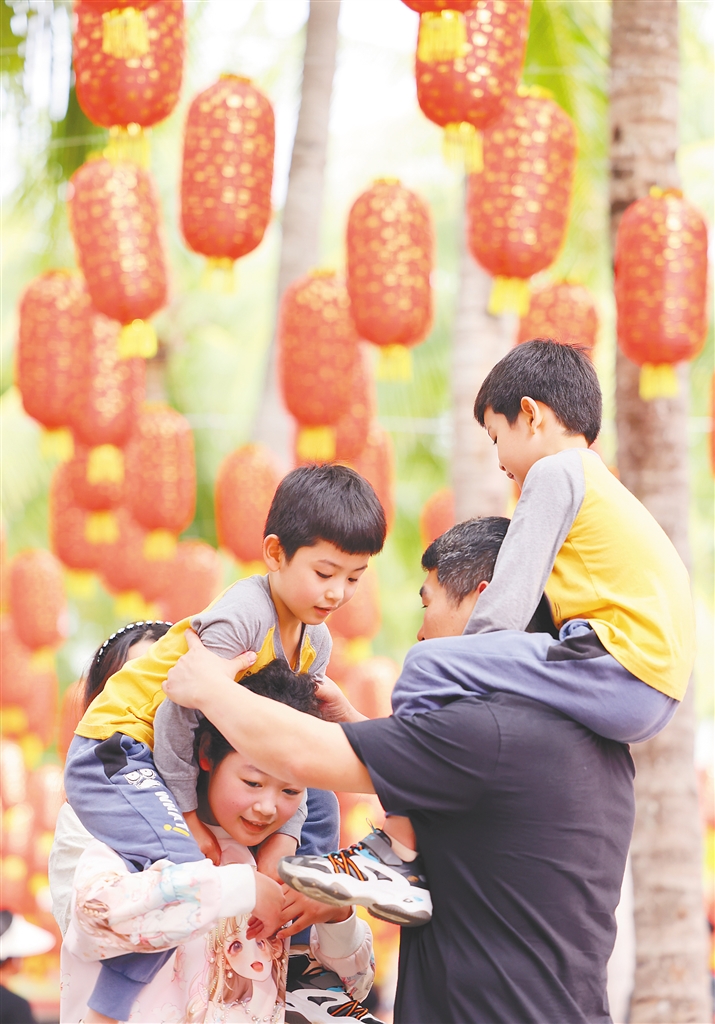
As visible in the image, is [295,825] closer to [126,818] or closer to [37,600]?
[126,818]

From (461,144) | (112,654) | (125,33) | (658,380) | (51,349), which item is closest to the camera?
(112,654)

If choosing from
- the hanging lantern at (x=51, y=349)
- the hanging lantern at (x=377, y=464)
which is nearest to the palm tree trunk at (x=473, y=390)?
the hanging lantern at (x=377, y=464)

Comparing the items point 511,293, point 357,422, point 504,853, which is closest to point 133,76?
point 511,293

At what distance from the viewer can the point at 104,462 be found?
4488mm

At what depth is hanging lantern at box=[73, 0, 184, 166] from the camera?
319cm

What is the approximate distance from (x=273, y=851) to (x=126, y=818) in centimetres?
27

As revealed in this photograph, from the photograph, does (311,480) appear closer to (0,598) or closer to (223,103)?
(223,103)

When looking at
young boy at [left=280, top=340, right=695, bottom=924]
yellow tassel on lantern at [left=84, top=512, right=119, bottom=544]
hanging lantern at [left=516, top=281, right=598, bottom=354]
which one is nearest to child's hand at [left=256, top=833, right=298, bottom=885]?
young boy at [left=280, top=340, right=695, bottom=924]

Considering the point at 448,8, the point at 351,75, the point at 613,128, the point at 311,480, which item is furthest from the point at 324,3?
the point at 351,75

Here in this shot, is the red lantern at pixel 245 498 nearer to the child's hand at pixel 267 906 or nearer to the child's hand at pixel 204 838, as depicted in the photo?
the child's hand at pixel 204 838

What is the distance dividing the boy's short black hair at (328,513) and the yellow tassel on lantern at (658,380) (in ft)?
5.73

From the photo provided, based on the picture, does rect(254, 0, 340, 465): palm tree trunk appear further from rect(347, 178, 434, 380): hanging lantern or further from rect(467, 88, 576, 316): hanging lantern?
rect(467, 88, 576, 316): hanging lantern

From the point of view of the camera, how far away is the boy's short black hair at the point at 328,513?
1.89 meters

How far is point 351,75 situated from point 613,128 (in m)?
7.23
